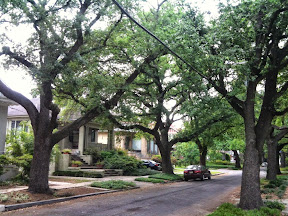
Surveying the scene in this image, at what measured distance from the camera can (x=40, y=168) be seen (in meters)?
12.3

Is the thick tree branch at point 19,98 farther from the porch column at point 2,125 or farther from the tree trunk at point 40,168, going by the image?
the porch column at point 2,125

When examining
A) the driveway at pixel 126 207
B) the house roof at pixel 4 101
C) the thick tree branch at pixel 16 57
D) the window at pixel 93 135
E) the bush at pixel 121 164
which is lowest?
the driveway at pixel 126 207

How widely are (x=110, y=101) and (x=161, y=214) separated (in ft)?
21.6

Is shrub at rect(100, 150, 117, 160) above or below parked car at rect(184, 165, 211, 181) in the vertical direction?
above

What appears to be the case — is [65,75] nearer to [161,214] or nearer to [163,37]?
[163,37]

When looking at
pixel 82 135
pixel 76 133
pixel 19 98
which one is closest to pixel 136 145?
pixel 76 133

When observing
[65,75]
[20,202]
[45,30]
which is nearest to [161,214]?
[20,202]

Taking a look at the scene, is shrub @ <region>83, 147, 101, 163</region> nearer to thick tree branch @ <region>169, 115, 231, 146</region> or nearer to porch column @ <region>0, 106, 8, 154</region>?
thick tree branch @ <region>169, 115, 231, 146</region>

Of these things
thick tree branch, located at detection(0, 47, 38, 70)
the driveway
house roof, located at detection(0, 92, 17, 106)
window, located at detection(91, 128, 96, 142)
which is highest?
thick tree branch, located at detection(0, 47, 38, 70)

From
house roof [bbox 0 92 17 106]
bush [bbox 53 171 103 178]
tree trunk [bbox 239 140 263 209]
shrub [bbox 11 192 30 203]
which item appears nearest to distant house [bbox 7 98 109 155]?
bush [bbox 53 171 103 178]

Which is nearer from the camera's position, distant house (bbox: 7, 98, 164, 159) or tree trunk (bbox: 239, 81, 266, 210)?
tree trunk (bbox: 239, 81, 266, 210)

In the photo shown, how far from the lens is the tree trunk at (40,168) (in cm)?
1215

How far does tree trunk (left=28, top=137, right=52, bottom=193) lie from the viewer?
39.9 ft

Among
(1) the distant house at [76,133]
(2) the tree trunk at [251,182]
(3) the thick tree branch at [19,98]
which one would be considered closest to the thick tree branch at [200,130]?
(1) the distant house at [76,133]
